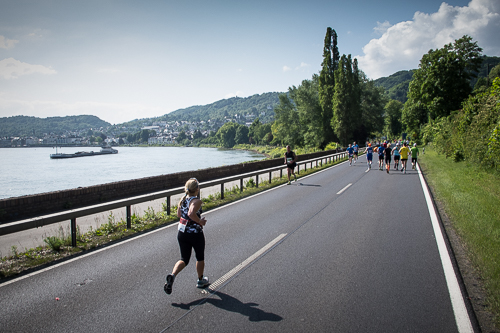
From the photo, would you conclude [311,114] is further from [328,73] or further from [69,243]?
[69,243]

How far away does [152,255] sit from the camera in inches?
230

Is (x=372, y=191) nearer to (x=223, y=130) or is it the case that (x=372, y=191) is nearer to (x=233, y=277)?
(x=233, y=277)

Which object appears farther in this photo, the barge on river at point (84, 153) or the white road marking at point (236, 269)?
the barge on river at point (84, 153)

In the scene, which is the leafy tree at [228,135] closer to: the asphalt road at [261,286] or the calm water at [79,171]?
the calm water at [79,171]

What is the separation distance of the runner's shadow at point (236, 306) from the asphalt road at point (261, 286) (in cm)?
1

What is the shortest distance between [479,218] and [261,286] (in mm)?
6554

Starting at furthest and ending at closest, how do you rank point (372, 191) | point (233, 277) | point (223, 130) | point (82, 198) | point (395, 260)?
point (223, 130), point (372, 191), point (82, 198), point (395, 260), point (233, 277)

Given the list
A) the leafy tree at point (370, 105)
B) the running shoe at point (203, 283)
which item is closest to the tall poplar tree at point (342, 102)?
the leafy tree at point (370, 105)

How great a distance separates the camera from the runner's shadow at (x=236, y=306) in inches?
142

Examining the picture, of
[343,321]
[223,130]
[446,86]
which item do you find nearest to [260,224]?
[343,321]

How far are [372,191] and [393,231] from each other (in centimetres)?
601

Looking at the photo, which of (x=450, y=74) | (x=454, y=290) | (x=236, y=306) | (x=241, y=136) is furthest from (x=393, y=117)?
(x=236, y=306)

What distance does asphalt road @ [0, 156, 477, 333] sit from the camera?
3.53 m

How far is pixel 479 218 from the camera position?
7.77 metres
